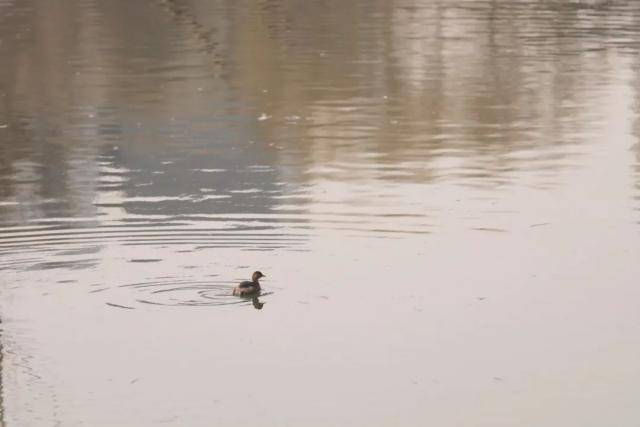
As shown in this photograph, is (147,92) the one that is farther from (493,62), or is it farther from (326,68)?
(493,62)

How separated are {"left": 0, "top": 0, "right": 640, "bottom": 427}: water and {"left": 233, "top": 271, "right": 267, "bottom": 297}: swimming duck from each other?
0.28 feet

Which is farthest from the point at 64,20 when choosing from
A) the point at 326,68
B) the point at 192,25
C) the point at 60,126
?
the point at 60,126

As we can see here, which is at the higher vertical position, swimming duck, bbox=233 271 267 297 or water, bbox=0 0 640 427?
swimming duck, bbox=233 271 267 297

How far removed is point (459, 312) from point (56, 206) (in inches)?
260

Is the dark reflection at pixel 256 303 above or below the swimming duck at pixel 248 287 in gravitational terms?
below

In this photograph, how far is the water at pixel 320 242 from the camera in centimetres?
1308

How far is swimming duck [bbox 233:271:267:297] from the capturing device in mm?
15398

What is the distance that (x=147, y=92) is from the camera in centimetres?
3144

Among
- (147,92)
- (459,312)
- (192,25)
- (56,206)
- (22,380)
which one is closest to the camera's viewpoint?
(22,380)

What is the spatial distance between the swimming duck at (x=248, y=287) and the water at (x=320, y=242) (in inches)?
3.3

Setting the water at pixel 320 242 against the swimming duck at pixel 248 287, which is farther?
the swimming duck at pixel 248 287

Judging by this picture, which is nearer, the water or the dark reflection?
the water

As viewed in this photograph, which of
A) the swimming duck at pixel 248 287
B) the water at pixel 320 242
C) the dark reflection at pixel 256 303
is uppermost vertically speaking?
the swimming duck at pixel 248 287

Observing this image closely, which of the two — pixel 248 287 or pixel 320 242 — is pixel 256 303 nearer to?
pixel 248 287
